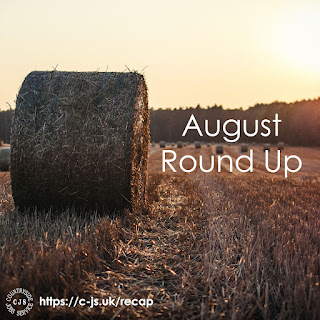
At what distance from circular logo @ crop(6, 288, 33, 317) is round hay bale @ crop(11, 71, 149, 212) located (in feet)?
9.17

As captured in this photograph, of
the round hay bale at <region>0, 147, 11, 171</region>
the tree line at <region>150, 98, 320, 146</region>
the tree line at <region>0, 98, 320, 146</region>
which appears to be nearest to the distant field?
the round hay bale at <region>0, 147, 11, 171</region>

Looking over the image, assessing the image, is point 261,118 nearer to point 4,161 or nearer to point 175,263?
point 4,161

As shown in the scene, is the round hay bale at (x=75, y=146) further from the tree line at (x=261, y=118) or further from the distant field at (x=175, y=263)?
the tree line at (x=261, y=118)

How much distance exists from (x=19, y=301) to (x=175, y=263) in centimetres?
174

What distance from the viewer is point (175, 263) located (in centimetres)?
401

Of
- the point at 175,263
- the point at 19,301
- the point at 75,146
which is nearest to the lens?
the point at 19,301

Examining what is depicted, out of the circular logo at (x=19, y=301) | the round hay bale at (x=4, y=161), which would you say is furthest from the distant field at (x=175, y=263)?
the round hay bale at (x=4, y=161)

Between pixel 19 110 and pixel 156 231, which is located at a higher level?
pixel 19 110

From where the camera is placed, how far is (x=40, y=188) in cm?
558

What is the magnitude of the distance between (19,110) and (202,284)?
3.75 meters

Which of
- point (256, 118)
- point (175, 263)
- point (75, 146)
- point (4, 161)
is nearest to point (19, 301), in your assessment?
point (175, 263)

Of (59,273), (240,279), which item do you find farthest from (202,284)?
(59,273)

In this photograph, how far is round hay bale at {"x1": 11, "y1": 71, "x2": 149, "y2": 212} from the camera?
5504 mm

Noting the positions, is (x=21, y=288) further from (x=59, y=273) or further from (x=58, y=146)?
(x=58, y=146)
